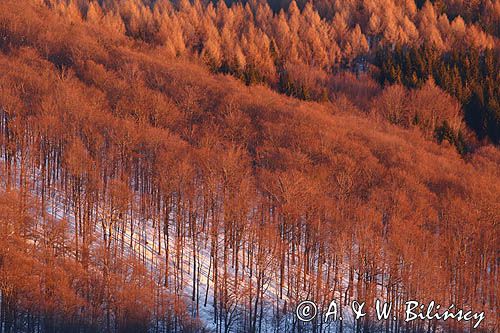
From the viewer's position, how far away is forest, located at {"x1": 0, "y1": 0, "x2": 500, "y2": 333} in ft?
125

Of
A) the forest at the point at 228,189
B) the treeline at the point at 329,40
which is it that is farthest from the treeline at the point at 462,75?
the forest at the point at 228,189

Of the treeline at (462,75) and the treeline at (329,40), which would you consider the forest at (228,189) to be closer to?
the treeline at (462,75)

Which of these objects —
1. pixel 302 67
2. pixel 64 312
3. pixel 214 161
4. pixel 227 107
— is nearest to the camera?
pixel 64 312

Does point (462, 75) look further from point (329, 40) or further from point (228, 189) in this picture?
point (228, 189)

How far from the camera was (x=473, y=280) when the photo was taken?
41.9 m

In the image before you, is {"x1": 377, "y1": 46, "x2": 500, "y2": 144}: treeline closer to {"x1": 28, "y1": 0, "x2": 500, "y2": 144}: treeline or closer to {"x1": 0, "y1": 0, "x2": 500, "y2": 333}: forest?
{"x1": 28, "y1": 0, "x2": 500, "y2": 144}: treeline

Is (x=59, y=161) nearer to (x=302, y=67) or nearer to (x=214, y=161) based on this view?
(x=214, y=161)

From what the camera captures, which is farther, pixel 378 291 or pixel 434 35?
pixel 434 35

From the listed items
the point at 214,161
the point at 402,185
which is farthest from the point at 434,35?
the point at 214,161

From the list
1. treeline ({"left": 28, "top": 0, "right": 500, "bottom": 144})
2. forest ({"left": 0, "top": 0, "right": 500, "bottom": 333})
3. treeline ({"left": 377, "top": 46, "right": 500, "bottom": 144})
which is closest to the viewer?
forest ({"left": 0, "top": 0, "right": 500, "bottom": 333})

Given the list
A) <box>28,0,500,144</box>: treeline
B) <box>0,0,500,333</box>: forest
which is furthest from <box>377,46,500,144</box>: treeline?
<box>0,0,500,333</box>: forest

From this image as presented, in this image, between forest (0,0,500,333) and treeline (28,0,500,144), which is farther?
treeline (28,0,500,144)

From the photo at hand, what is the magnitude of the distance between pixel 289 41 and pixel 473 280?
215 ft

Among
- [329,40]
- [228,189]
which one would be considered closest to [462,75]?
[329,40]
